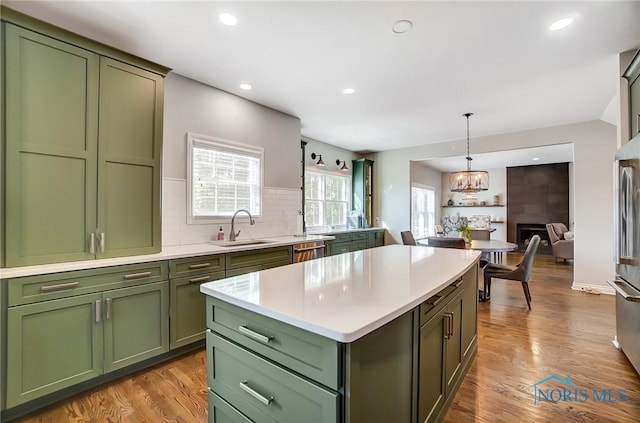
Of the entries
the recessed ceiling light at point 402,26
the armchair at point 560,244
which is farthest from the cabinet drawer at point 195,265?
the armchair at point 560,244

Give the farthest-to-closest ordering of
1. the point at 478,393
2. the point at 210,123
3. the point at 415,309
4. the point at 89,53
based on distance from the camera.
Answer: the point at 210,123 < the point at 89,53 < the point at 478,393 < the point at 415,309

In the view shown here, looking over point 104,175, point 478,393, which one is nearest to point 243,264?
point 104,175

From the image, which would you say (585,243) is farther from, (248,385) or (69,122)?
(69,122)

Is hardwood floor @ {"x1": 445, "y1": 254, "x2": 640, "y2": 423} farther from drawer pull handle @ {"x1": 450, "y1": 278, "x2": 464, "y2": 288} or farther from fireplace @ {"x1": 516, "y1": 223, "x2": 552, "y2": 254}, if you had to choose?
fireplace @ {"x1": 516, "y1": 223, "x2": 552, "y2": 254}

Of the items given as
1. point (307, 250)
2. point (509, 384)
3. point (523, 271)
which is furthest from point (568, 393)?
point (307, 250)

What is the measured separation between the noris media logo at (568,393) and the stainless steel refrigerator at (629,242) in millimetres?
290

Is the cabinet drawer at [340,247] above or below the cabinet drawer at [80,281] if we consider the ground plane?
below

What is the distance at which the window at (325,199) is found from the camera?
5535mm

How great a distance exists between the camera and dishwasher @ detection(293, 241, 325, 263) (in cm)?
355

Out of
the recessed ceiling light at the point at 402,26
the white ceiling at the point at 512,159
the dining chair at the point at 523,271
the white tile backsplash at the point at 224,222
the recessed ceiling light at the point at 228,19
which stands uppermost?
the recessed ceiling light at the point at 228,19

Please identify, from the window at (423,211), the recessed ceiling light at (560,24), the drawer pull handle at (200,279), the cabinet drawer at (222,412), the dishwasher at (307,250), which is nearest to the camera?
the cabinet drawer at (222,412)

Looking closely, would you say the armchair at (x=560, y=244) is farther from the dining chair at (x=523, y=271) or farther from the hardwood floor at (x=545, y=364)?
the dining chair at (x=523, y=271)

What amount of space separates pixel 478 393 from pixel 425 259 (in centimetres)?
97

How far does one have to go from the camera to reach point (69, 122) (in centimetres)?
204
